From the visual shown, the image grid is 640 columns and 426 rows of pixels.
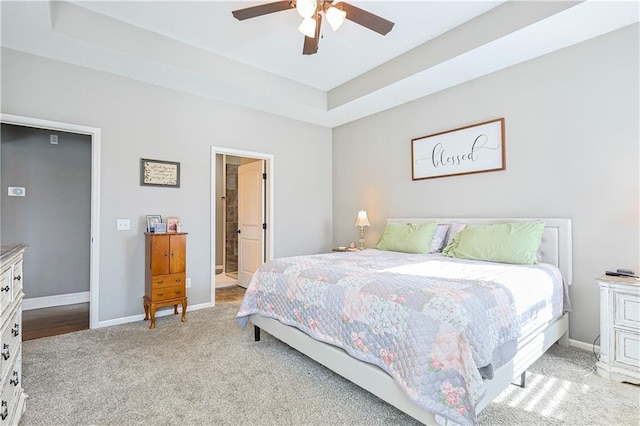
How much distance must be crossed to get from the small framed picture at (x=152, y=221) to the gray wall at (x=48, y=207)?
159cm

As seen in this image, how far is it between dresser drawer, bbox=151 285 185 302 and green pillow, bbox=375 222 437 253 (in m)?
2.34

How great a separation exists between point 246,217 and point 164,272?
196 centimetres

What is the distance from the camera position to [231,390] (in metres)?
2.10

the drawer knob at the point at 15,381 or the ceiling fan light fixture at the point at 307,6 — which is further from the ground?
the ceiling fan light fixture at the point at 307,6

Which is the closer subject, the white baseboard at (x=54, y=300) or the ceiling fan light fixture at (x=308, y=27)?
the ceiling fan light fixture at (x=308, y=27)

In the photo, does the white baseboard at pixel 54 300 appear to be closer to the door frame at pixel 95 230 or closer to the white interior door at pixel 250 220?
the door frame at pixel 95 230

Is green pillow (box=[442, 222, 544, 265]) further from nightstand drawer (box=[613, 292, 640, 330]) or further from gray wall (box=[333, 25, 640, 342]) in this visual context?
nightstand drawer (box=[613, 292, 640, 330])

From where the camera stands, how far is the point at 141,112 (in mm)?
3613

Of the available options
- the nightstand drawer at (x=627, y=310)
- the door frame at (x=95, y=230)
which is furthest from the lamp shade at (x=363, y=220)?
the door frame at (x=95, y=230)

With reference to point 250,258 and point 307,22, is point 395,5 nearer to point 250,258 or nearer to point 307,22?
point 307,22

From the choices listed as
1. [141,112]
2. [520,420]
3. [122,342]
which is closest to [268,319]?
[122,342]

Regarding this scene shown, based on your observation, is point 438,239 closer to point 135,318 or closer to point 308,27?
point 308,27

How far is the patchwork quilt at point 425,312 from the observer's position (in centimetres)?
148

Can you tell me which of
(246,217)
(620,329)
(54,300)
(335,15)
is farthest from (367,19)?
(54,300)
